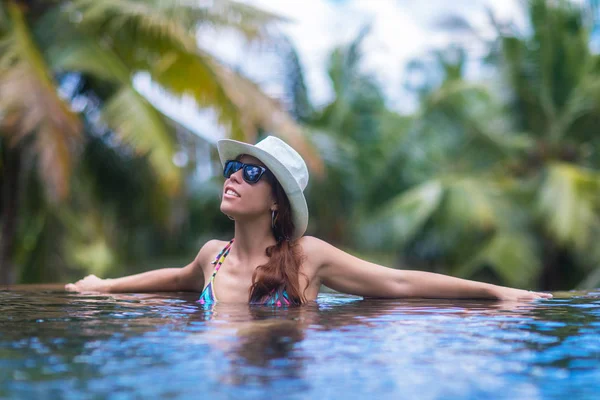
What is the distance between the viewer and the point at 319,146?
62.9ft

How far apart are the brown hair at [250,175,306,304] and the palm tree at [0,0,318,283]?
6.60m

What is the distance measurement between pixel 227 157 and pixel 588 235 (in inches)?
597

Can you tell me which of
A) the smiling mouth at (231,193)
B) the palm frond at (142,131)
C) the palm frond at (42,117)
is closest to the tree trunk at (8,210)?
the palm frond at (142,131)

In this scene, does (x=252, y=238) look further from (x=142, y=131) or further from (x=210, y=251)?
(x=142, y=131)

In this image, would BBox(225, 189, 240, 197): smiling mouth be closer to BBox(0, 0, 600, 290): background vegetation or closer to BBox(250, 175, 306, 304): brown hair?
BBox(250, 175, 306, 304): brown hair

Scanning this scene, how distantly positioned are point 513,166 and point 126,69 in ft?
36.6

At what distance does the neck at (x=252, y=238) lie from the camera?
4398 mm

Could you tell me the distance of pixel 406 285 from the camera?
4.47 metres

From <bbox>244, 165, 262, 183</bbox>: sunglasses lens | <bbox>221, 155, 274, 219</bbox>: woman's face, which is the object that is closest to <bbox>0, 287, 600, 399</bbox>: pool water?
<bbox>221, 155, 274, 219</bbox>: woman's face

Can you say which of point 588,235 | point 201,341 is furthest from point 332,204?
point 201,341

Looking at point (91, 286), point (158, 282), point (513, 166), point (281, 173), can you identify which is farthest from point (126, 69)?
point (513, 166)

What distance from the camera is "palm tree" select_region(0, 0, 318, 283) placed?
11141 millimetres

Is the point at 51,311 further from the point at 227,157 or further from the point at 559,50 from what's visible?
the point at 559,50

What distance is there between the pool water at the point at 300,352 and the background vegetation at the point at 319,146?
6.87 m
